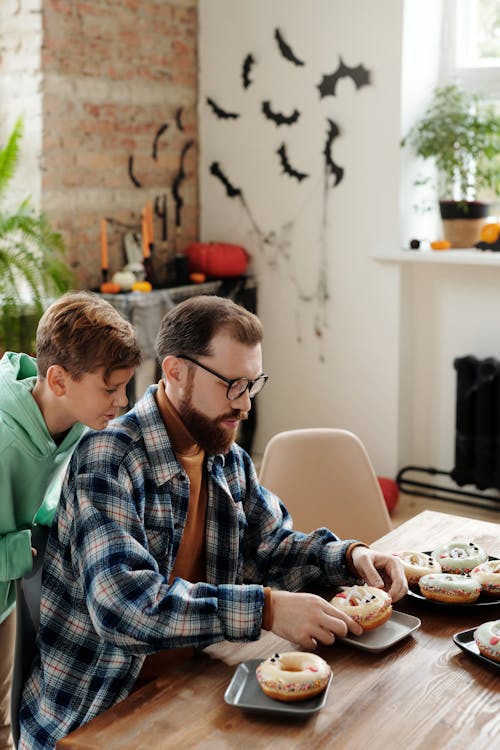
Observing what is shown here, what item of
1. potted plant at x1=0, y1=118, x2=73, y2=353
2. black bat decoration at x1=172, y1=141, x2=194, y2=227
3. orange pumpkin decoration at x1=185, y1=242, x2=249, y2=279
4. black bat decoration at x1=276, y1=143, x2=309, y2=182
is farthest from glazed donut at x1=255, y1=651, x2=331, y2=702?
black bat decoration at x1=172, y1=141, x2=194, y2=227

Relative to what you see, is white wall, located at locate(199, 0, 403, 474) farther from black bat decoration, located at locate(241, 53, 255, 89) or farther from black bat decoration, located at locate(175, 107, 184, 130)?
black bat decoration, located at locate(175, 107, 184, 130)

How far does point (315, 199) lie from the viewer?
443 centimetres

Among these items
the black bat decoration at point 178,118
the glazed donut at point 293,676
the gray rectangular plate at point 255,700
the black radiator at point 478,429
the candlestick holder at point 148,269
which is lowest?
the black radiator at point 478,429

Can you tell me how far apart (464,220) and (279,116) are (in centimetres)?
98

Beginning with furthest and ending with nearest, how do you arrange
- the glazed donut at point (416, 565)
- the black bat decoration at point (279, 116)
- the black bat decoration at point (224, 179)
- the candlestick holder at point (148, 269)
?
the black bat decoration at point (224, 179), the black bat decoration at point (279, 116), the candlestick holder at point (148, 269), the glazed donut at point (416, 565)

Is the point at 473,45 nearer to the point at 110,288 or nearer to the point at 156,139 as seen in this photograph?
the point at 156,139

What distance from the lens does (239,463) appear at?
6.38 feet

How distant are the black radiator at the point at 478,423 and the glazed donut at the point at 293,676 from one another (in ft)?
9.03

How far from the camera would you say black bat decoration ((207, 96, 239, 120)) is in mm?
4605

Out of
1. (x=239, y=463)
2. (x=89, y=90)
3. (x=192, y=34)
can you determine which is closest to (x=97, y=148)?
(x=89, y=90)

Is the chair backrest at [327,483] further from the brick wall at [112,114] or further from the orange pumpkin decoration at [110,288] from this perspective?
the brick wall at [112,114]

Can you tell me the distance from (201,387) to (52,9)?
2609mm

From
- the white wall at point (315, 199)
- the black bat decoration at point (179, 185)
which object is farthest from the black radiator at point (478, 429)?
the black bat decoration at point (179, 185)

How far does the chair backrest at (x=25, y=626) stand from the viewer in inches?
67.5
